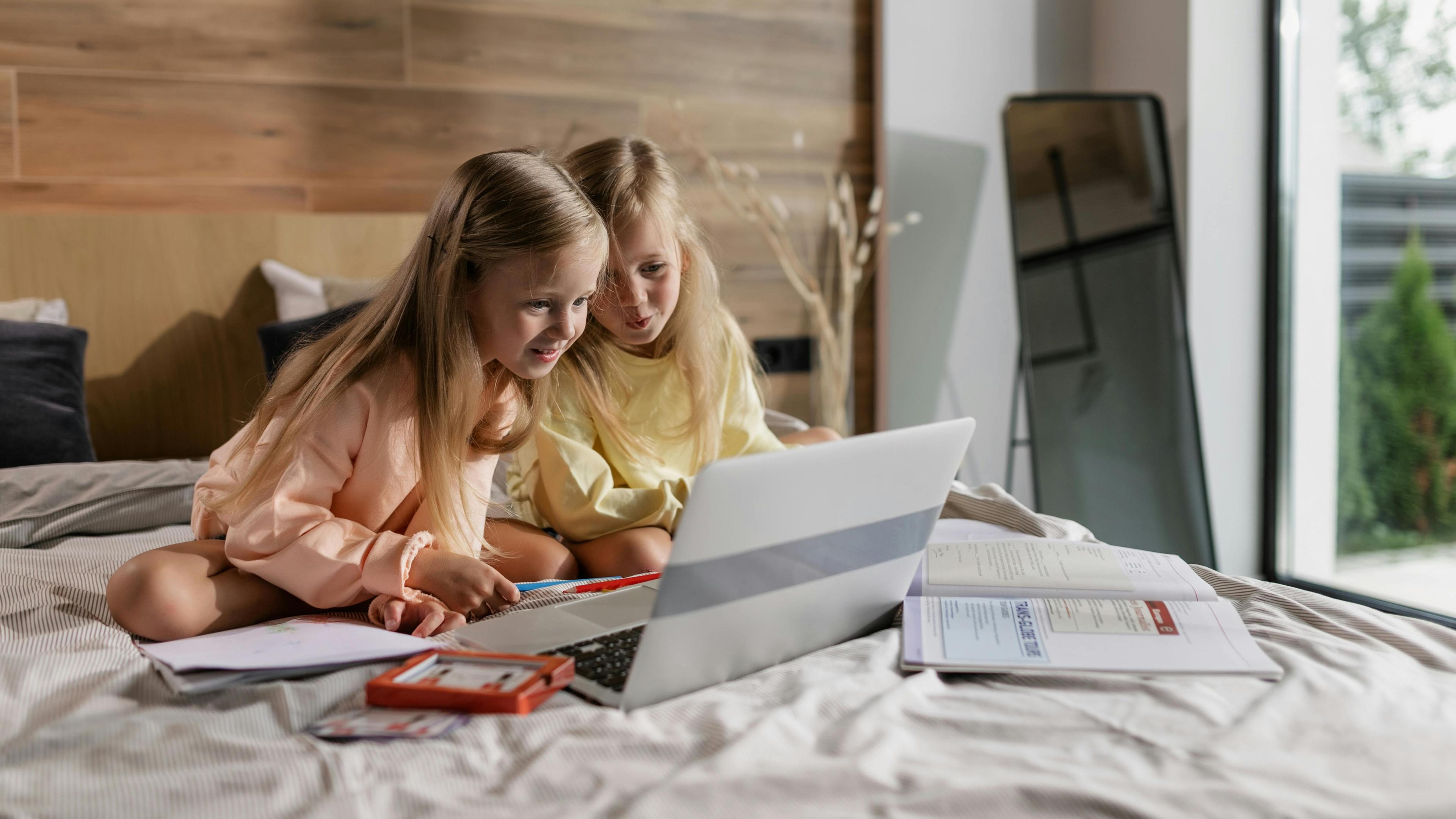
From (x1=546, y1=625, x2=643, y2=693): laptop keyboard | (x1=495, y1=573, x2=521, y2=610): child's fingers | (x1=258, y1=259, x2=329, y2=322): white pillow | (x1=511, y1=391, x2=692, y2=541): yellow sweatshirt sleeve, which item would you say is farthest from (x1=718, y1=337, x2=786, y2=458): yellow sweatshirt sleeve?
(x1=258, y1=259, x2=329, y2=322): white pillow

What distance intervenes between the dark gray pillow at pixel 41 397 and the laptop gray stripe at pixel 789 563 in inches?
58.8

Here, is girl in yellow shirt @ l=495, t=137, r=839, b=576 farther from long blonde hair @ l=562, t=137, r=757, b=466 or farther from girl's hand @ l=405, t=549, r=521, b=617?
girl's hand @ l=405, t=549, r=521, b=617

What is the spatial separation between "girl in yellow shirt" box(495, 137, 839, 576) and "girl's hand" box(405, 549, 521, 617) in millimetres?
299

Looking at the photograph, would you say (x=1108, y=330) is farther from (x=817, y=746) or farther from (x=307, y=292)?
(x=817, y=746)

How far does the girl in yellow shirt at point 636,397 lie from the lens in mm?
1391

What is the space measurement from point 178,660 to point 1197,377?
254 centimetres

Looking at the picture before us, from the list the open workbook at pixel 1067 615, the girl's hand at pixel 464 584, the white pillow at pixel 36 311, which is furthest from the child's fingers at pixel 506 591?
the white pillow at pixel 36 311

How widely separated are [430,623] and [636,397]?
24.6 inches

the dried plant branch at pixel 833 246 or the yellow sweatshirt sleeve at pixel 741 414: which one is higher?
the dried plant branch at pixel 833 246

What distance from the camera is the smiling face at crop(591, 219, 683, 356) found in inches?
55.4

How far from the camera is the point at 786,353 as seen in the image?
2.90 m

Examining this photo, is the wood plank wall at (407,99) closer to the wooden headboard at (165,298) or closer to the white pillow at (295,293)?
the wooden headboard at (165,298)

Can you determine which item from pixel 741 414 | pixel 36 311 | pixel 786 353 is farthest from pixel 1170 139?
pixel 36 311

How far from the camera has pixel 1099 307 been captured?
2586 millimetres
